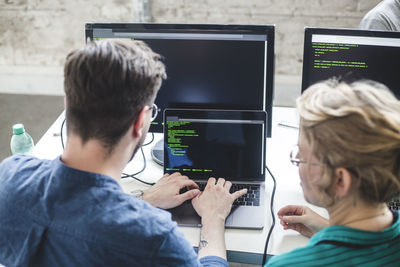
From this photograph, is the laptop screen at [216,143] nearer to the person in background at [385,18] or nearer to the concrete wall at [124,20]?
the person in background at [385,18]

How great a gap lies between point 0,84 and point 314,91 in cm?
359

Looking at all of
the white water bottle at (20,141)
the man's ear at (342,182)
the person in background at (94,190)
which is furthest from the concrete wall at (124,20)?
the man's ear at (342,182)

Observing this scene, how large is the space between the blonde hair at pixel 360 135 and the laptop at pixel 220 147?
1.48 ft

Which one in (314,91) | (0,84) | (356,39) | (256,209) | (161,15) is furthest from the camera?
(0,84)

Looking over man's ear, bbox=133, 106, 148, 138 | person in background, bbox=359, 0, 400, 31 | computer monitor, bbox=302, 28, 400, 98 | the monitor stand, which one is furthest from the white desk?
person in background, bbox=359, 0, 400, 31

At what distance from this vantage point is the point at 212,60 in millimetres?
1417

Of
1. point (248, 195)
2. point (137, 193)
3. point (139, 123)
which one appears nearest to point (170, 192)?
point (137, 193)

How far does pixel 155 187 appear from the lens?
52.7 inches

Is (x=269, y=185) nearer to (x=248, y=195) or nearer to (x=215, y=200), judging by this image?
(x=248, y=195)

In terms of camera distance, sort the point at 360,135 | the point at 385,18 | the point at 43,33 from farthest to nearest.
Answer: the point at 43,33
the point at 385,18
the point at 360,135

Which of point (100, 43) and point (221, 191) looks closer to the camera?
point (100, 43)

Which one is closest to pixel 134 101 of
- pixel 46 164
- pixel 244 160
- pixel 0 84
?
pixel 46 164

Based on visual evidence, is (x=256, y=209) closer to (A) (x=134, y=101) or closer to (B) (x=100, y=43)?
(A) (x=134, y=101)

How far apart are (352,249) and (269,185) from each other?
1.91 ft
